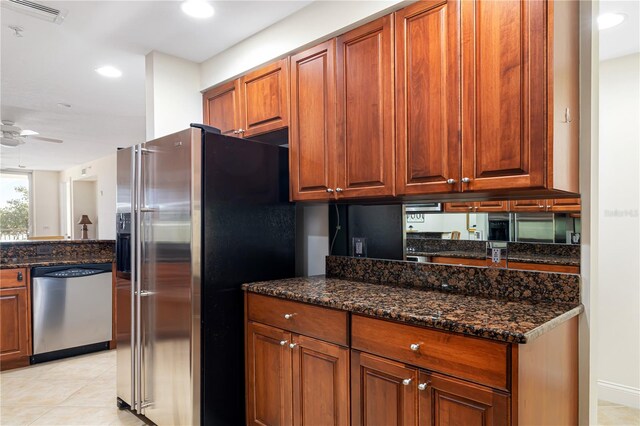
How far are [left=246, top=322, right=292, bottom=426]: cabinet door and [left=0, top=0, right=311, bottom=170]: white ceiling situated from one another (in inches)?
72.8

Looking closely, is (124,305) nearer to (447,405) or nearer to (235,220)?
(235,220)

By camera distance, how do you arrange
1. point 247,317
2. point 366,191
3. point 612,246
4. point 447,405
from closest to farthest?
point 447,405 → point 366,191 → point 247,317 → point 612,246

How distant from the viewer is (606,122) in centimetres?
280

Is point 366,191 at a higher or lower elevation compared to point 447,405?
higher

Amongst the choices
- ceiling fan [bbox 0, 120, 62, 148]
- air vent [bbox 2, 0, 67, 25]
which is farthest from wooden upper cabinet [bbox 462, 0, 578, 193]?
ceiling fan [bbox 0, 120, 62, 148]

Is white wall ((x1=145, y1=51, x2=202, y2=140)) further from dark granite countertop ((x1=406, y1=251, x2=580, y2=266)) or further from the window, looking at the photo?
the window

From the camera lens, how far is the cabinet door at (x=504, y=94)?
4.75 feet

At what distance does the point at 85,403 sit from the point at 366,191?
255 centimetres

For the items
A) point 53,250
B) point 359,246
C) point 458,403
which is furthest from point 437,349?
point 53,250

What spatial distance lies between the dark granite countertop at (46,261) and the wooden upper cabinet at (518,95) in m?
3.78

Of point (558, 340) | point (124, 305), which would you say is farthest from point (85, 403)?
point (558, 340)

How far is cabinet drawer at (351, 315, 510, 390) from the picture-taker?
1243 mm

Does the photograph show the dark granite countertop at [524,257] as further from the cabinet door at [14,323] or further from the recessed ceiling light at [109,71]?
the cabinet door at [14,323]

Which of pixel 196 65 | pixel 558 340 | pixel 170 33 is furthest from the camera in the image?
pixel 196 65
